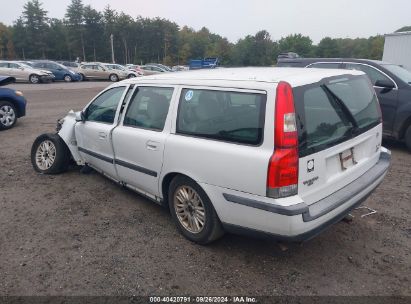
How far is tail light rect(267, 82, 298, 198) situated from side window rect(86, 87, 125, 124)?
229 cm

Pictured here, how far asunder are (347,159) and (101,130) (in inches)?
112

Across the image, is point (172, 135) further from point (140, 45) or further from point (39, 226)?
point (140, 45)

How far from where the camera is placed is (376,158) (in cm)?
364

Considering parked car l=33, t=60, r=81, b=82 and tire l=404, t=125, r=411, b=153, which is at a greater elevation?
parked car l=33, t=60, r=81, b=82

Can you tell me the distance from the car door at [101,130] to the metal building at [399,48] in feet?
62.4

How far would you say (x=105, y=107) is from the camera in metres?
4.54

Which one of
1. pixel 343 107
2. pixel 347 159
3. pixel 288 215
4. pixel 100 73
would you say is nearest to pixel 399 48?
pixel 343 107

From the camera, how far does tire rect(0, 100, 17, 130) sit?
8797 mm

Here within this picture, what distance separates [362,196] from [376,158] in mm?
637

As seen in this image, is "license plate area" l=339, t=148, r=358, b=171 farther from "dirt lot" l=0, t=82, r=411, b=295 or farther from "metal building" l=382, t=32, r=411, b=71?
"metal building" l=382, t=32, r=411, b=71

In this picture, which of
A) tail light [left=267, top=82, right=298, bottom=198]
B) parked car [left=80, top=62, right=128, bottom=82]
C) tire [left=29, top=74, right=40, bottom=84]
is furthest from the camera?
parked car [left=80, top=62, right=128, bottom=82]

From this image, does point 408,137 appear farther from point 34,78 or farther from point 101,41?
point 101,41

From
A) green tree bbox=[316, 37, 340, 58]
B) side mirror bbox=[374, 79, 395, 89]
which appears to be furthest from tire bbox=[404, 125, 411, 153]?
green tree bbox=[316, 37, 340, 58]

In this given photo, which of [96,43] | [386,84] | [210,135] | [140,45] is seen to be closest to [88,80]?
[386,84]
